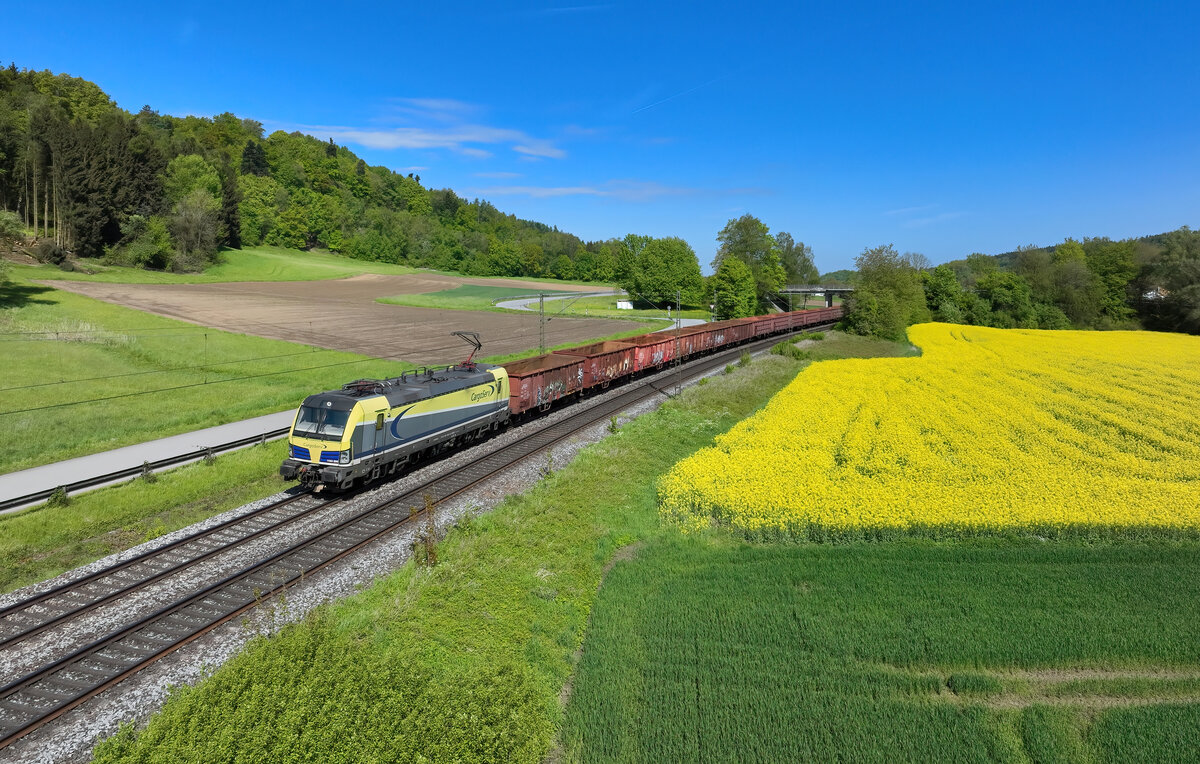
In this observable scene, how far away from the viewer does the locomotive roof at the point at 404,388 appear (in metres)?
18.5

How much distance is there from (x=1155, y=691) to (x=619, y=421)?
72.1 feet

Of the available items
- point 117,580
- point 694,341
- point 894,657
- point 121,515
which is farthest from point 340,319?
point 894,657

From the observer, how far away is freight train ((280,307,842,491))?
18.0 metres

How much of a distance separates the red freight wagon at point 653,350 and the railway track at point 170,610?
2045cm

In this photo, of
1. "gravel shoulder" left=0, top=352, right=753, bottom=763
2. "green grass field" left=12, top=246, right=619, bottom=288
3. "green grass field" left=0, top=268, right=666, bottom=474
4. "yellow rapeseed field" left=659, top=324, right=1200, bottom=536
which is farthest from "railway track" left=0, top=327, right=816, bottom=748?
"green grass field" left=12, top=246, right=619, bottom=288

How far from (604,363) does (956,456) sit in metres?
19.3

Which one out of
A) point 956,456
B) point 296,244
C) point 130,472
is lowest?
point 130,472

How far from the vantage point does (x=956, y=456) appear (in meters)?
23.0

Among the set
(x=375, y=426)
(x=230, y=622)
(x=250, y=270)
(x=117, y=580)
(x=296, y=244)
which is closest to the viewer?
(x=230, y=622)

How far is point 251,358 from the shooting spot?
4325cm

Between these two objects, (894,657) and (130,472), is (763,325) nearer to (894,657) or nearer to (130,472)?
(894,657)

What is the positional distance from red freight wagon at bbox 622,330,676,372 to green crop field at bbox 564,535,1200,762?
82.7ft

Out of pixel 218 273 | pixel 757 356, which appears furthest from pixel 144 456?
pixel 218 273

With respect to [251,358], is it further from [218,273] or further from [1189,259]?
[1189,259]
